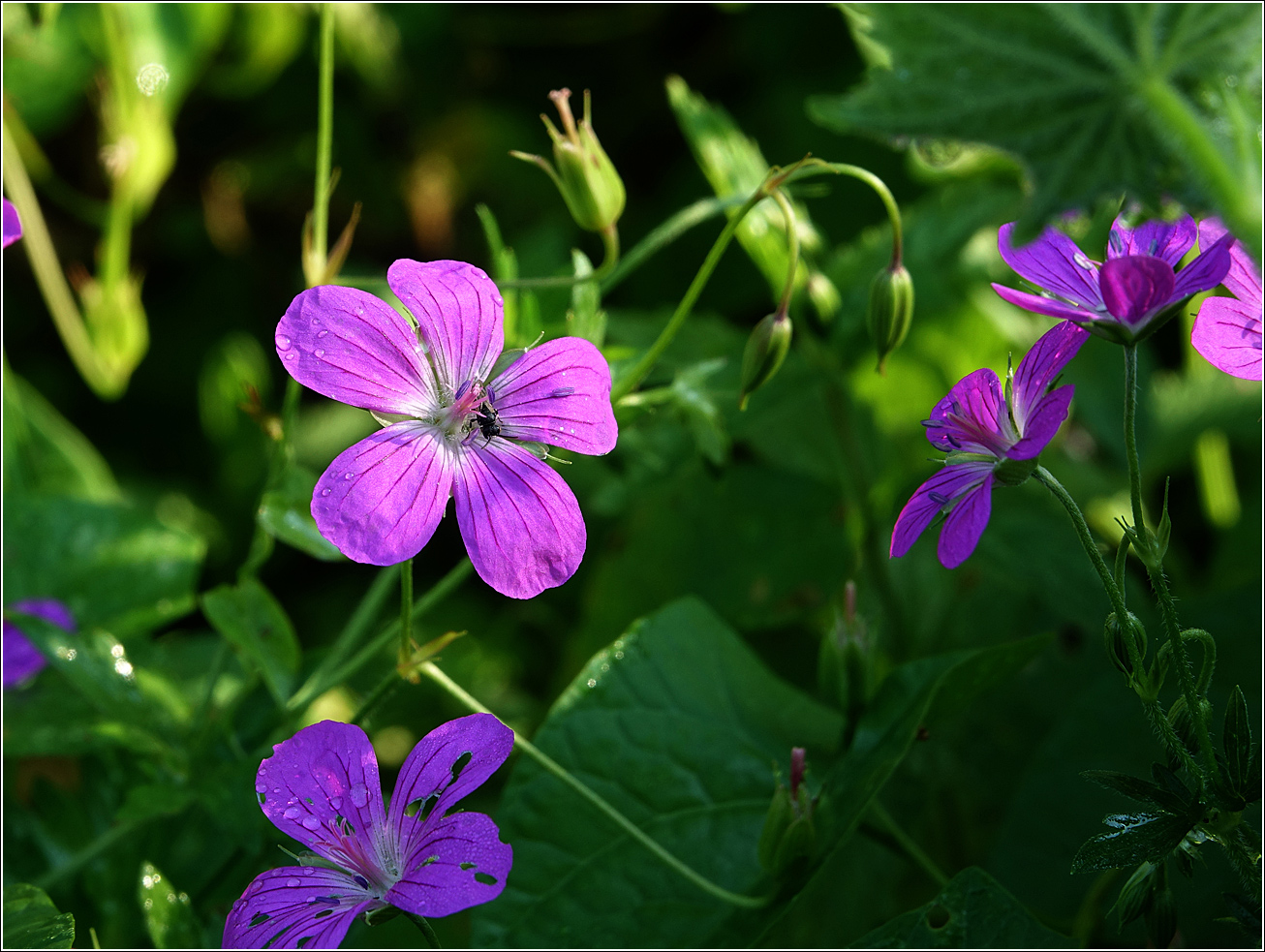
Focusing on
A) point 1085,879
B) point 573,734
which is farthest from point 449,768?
point 1085,879

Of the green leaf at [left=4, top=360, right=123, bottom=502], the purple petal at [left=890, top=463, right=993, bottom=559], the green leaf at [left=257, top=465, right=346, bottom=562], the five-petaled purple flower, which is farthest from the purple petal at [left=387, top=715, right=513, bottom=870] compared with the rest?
the green leaf at [left=4, top=360, right=123, bottom=502]

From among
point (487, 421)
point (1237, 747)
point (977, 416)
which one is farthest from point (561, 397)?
point (1237, 747)

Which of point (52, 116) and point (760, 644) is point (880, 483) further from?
point (52, 116)

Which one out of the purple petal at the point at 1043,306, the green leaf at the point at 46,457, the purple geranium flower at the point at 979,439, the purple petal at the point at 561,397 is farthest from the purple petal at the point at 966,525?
the green leaf at the point at 46,457

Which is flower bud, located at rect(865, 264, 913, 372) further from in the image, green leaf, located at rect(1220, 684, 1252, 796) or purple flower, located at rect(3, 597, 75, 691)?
purple flower, located at rect(3, 597, 75, 691)

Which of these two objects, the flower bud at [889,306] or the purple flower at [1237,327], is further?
the flower bud at [889,306]

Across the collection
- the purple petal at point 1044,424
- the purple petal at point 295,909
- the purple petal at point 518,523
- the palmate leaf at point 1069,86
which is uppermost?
the palmate leaf at point 1069,86

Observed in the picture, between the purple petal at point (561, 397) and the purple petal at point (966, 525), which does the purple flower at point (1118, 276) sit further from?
the purple petal at point (561, 397)
